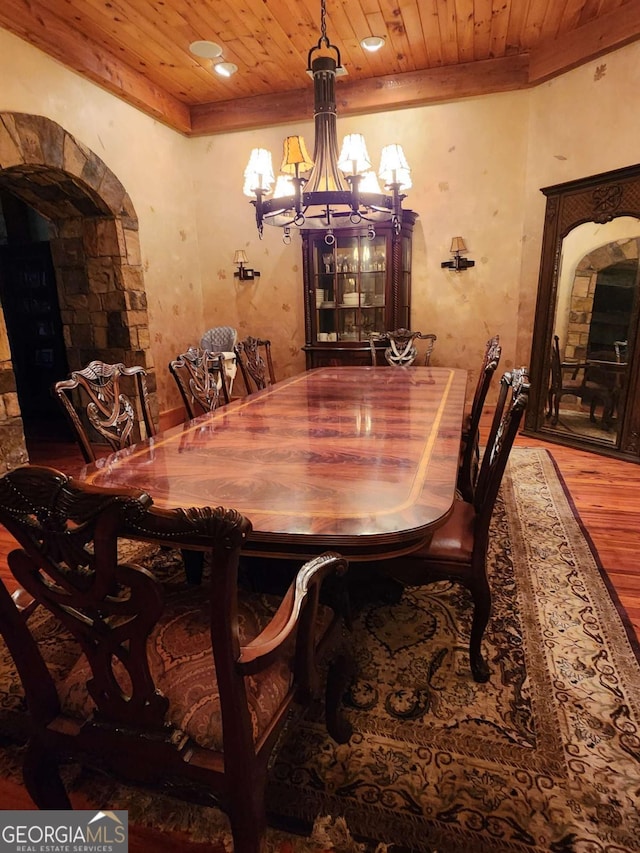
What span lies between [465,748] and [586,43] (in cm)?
463

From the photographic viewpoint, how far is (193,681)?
93cm

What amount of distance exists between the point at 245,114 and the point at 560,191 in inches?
119

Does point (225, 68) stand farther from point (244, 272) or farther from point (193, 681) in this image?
point (193, 681)

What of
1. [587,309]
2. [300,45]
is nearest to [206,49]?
[300,45]

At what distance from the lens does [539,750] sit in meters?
1.28

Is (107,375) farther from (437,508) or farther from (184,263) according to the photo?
(184,263)

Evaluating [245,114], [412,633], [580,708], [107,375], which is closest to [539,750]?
[580,708]

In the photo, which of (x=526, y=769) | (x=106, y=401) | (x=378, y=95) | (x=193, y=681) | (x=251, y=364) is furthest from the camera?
(x=378, y=95)

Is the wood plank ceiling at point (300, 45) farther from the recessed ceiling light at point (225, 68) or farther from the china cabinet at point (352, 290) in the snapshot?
the china cabinet at point (352, 290)

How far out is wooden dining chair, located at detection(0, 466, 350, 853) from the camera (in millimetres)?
694

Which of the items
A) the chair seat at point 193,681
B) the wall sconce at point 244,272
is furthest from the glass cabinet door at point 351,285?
the chair seat at point 193,681

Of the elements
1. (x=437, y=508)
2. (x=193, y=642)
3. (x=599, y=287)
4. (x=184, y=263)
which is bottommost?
(x=193, y=642)

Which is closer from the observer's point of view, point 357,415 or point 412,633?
point 412,633

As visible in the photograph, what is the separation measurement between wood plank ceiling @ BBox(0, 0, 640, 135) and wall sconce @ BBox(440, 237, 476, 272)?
124cm
